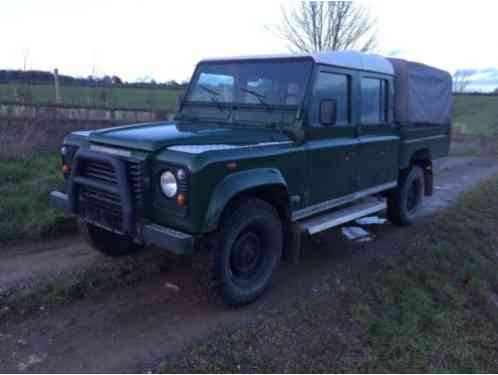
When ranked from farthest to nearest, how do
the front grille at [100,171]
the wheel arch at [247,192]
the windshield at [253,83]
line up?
the windshield at [253,83]
the front grille at [100,171]
the wheel arch at [247,192]

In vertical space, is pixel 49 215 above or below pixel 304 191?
below

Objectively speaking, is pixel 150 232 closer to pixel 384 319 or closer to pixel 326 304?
pixel 326 304

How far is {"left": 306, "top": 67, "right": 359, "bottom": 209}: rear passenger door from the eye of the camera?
4258 millimetres

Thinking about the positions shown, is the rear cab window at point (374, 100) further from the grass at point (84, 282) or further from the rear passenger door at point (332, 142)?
the grass at point (84, 282)

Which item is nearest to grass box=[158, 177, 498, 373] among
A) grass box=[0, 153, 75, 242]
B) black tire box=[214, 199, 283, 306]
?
black tire box=[214, 199, 283, 306]

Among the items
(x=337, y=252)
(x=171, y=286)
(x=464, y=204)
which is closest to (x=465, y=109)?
(x=464, y=204)

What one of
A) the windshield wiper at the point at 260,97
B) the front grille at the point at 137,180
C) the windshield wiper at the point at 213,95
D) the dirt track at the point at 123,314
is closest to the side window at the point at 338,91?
the windshield wiper at the point at 260,97

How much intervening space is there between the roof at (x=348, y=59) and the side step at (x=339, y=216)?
1626 millimetres

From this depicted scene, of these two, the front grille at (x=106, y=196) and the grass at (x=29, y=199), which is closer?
the front grille at (x=106, y=196)

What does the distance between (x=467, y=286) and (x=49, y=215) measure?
16.4 feet

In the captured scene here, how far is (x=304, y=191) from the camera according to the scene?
4203 mm

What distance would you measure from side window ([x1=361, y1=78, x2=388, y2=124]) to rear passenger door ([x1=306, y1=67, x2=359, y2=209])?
291mm

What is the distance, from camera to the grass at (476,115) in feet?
67.3

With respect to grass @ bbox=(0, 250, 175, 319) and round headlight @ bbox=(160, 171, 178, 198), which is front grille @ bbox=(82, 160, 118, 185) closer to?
round headlight @ bbox=(160, 171, 178, 198)
